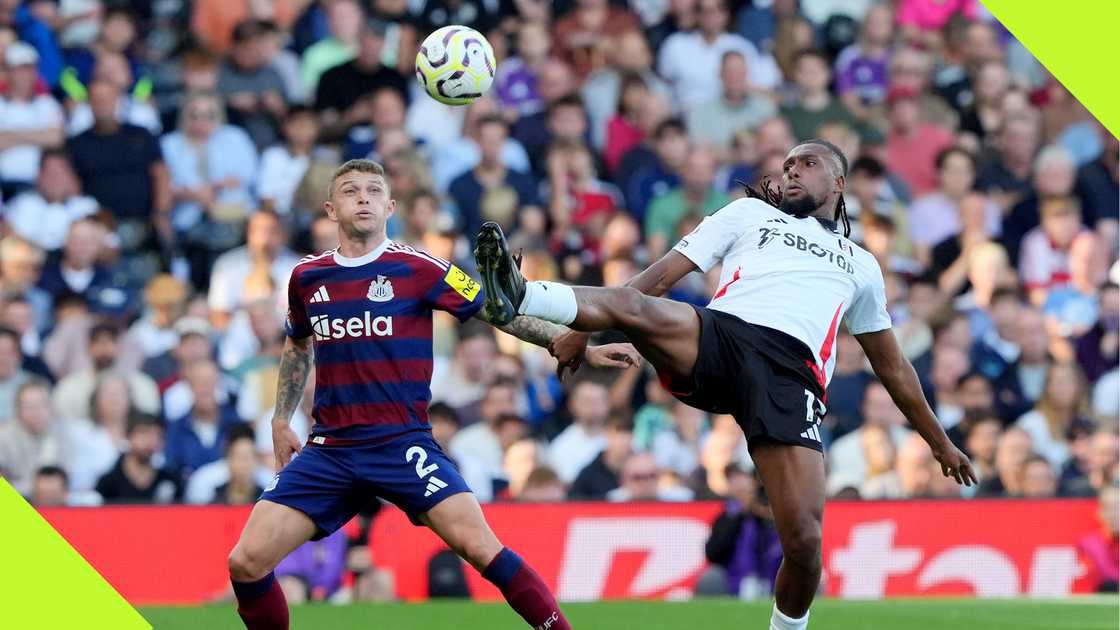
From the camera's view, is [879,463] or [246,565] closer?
[246,565]

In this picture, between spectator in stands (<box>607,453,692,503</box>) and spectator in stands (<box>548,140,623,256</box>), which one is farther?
spectator in stands (<box>548,140,623,256</box>)

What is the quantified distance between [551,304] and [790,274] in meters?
1.36

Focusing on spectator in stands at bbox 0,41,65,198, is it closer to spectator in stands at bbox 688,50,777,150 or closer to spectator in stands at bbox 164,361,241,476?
spectator in stands at bbox 164,361,241,476

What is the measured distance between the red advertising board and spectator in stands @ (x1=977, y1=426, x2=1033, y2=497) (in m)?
0.56

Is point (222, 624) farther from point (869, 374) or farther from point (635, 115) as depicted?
point (635, 115)

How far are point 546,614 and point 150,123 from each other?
30.8 feet

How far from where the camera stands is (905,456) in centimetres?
1393

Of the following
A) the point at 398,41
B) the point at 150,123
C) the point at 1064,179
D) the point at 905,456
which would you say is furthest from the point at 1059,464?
the point at 150,123

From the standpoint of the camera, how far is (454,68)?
31.8 ft

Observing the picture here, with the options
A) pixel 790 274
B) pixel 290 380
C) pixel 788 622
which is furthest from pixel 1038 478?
pixel 290 380

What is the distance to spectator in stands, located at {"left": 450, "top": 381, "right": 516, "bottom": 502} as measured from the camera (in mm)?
13461

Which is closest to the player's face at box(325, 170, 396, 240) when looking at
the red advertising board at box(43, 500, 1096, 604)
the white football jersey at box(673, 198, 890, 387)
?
the white football jersey at box(673, 198, 890, 387)

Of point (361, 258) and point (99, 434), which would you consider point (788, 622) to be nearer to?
point (361, 258)

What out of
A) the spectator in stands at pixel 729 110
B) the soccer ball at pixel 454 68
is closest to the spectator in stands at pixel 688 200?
the spectator in stands at pixel 729 110
